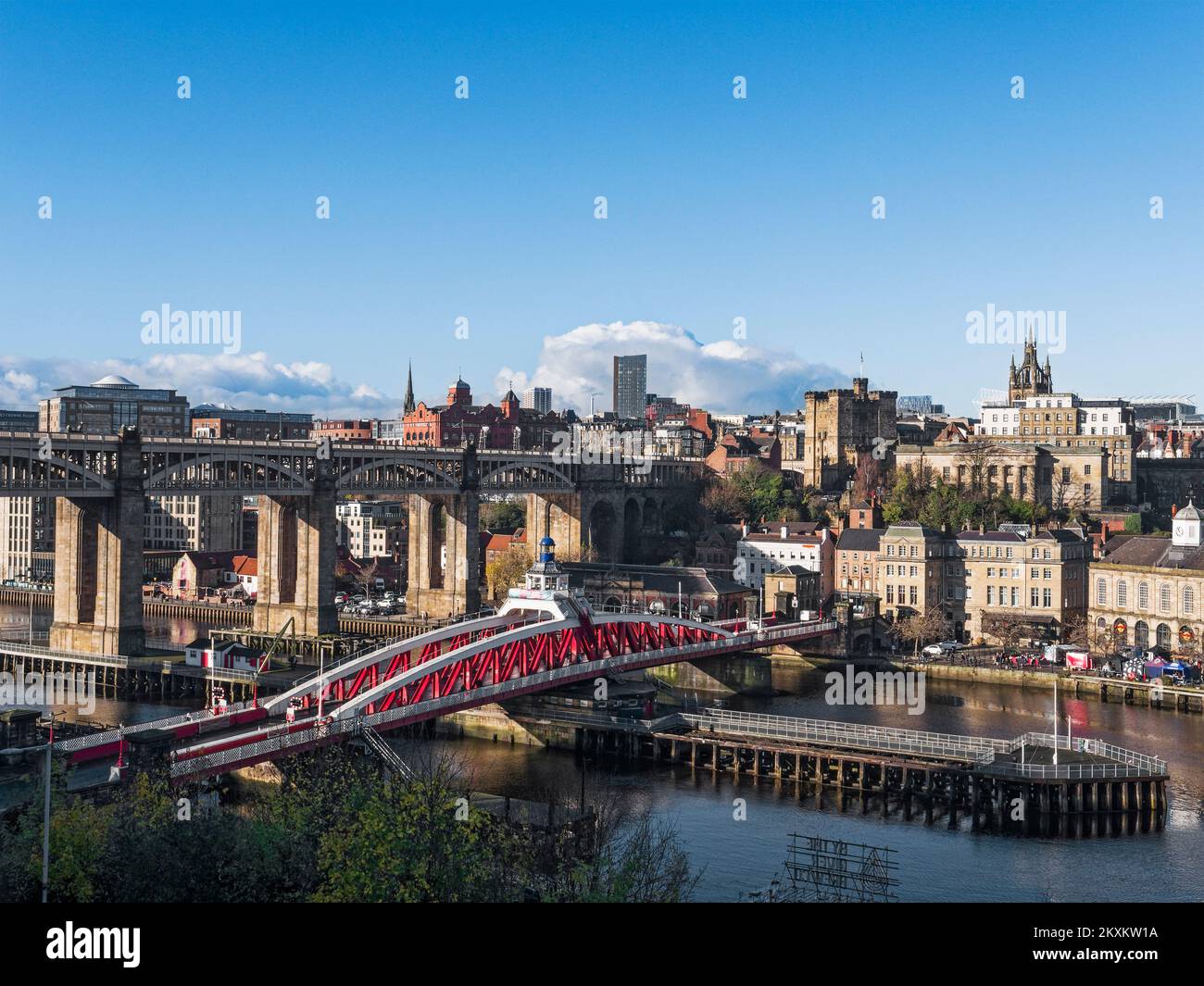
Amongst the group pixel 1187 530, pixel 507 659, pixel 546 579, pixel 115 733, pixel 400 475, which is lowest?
pixel 115 733

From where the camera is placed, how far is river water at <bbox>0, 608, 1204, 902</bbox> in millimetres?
27062

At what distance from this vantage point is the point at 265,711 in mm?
34250

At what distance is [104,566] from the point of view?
2045 inches

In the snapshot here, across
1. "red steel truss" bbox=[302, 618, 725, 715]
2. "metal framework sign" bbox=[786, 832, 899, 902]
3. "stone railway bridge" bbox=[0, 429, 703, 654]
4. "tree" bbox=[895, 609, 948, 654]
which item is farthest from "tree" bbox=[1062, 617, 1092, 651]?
"metal framework sign" bbox=[786, 832, 899, 902]

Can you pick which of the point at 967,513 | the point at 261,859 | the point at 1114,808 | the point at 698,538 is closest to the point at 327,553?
the point at 698,538

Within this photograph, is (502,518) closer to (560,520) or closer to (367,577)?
(560,520)

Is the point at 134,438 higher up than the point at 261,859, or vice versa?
the point at 134,438

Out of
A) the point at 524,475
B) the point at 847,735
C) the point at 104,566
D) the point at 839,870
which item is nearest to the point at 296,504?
the point at 104,566

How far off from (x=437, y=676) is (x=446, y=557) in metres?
33.5

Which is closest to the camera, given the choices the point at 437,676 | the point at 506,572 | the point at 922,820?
the point at 922,820

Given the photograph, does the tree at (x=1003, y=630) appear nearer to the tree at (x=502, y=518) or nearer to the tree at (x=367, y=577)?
the tree at (x=367, y=577)

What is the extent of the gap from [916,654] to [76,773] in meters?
35.1
